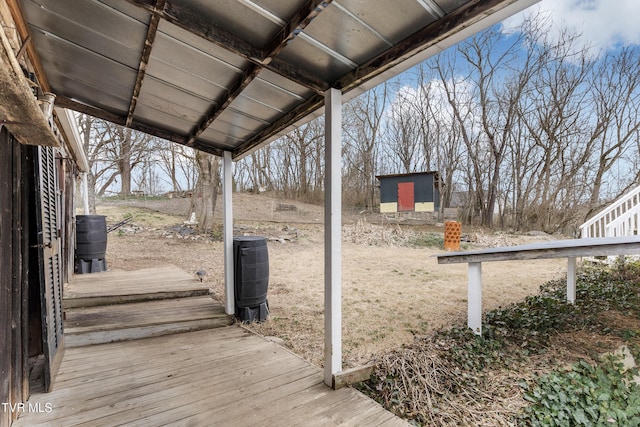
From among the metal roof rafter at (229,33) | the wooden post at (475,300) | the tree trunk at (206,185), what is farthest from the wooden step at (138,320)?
the tree trunk at (206,185)

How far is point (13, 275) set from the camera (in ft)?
5.76

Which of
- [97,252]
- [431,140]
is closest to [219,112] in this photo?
[97,252]

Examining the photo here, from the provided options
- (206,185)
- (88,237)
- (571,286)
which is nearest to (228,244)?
(88,237)

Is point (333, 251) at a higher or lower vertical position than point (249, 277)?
higher

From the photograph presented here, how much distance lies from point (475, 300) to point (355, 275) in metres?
3.44

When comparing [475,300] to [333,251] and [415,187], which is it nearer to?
[333,251]

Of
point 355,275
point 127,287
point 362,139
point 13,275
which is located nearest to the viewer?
point 13,275

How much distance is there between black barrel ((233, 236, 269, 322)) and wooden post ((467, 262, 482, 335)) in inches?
85.6

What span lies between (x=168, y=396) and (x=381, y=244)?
8815 millimetres

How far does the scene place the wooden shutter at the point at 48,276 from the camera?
6.69 feet

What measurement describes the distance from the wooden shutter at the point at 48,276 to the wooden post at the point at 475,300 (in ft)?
11.2

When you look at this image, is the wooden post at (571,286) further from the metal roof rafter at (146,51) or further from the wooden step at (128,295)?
the metal roof rafter at (146,51)

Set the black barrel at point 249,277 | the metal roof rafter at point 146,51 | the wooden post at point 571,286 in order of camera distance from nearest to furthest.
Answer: the metal roof rafter at point 146,51 < the black barrel at point 249,277 < the wooden post at point 571,286

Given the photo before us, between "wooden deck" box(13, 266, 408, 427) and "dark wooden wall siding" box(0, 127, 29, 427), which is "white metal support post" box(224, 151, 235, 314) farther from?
"dark wooden wall siding" box(0, 127, 29, 427)
